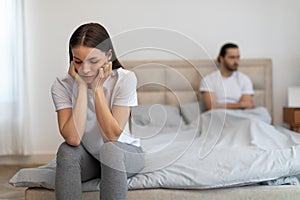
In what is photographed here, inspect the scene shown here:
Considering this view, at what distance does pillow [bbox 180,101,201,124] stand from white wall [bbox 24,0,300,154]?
0.57 metres

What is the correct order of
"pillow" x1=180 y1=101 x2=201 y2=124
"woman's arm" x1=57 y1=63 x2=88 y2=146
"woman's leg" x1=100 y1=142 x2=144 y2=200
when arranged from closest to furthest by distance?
"woman's leg" x1=100 y1=142 x2=144 y2=200 → "woman's arm" x1=57 y1=63 x2=88 y2=146 → "pillow" x1=180 y1=101 x2=201 y2=124

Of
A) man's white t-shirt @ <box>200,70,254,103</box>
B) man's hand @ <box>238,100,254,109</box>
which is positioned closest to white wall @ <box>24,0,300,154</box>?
man's white t-shirt @ <box>200,70,254,103</box>

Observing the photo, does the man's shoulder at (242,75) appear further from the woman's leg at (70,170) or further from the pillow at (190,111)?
the woman's leg at (70,170)

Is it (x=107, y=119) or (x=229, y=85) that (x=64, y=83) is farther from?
(x=229, y=85)

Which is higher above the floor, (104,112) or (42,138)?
(104,112)

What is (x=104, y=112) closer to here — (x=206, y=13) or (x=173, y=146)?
(x=173, y=146)

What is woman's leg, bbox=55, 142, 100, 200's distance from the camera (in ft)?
6.01

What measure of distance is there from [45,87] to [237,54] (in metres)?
1.83

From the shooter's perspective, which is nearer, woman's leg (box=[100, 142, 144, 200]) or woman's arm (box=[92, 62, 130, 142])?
woman's leg (box=[100, 142, 144, 200])

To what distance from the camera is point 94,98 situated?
1990mm

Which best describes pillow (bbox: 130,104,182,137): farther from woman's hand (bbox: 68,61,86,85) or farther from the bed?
woman's hand (bbox: 68,61,86,85)

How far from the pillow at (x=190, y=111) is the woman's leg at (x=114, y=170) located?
1.90 metres

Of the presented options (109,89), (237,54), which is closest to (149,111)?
(109,89)

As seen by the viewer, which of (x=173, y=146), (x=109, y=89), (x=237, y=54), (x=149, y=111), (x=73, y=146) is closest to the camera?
(x=73, y=146)
